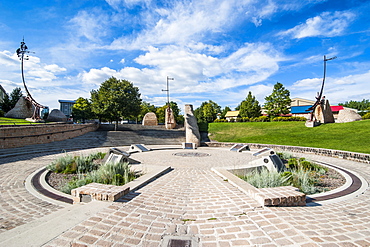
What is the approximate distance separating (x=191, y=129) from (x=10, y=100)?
114 ft

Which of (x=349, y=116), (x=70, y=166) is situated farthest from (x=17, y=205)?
(x=349, y=116)

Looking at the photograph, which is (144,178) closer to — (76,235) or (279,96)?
(76,235)

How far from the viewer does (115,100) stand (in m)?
25.4

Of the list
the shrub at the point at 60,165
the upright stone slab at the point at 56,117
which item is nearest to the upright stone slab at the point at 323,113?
the shrub at the point at 60,165

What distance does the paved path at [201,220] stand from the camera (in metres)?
2.71

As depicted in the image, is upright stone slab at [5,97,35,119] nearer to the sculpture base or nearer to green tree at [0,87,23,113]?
green tree at [0,87,23,113]

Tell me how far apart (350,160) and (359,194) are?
24.6 ft

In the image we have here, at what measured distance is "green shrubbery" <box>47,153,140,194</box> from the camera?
5.64m

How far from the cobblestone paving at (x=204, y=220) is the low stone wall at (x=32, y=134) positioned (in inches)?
480

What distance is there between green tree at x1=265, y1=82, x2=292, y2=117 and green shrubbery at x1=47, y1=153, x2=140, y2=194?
3847 centimetres

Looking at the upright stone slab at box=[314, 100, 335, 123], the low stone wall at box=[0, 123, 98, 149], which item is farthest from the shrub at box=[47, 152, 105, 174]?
the upright stone slab at box=[314, 100, 335, 123]

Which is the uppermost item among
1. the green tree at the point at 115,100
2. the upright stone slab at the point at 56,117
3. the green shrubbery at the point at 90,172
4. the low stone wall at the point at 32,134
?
the green tree at the point at 115,100

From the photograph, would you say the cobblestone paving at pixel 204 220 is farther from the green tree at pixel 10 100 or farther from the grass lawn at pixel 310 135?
the green tree at pixel 10 100

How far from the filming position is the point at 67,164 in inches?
313
